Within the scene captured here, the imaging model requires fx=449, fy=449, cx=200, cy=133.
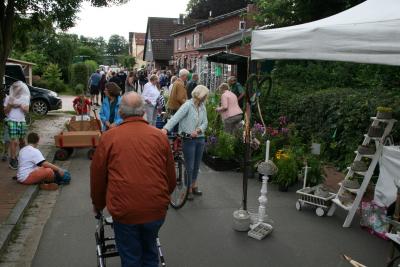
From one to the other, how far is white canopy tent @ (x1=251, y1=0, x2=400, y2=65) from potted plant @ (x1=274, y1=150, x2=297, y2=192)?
Answer: 2575mm

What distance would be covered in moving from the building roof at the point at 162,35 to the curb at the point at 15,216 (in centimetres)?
4874

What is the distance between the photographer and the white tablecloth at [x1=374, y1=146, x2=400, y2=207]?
5.18 metres

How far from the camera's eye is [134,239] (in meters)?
3.35

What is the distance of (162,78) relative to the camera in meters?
27.8

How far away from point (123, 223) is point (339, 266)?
8.49 ft

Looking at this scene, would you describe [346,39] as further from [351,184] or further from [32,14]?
[32,14]

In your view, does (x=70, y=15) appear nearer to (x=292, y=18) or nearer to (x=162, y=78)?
(x=292, y=18)

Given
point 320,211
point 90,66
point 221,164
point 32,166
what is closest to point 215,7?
point 90,66

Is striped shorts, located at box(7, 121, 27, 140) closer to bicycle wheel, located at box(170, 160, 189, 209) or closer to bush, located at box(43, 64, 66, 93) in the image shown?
bicycle wheel, located at box(170, 160, 189, 209)

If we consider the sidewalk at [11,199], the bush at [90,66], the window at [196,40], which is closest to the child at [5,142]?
the sidewalk at [11,199]

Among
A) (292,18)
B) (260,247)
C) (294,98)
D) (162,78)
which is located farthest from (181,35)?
(260,247)

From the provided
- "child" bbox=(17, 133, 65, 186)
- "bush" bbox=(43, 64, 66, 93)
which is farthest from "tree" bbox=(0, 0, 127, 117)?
"bush" bbox=(43, 64, 66, 93)

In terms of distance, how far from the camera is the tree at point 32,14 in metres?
12.8

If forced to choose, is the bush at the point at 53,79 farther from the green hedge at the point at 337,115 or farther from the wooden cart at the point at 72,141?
the green hedge at the point at 337,115
